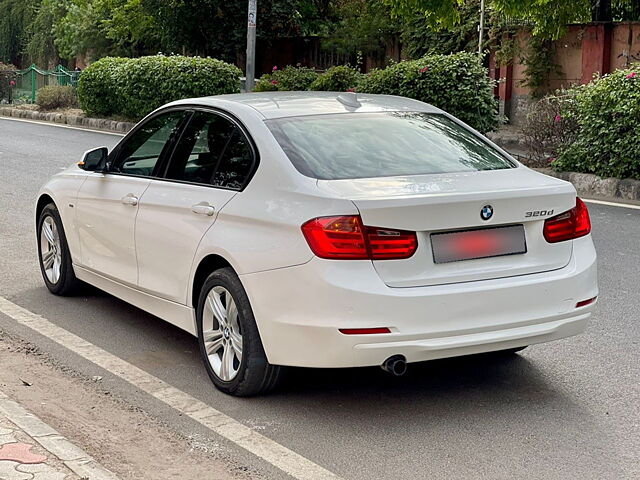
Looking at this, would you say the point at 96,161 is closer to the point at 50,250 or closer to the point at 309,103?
the point at 50,250

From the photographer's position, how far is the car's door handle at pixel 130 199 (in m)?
6.41

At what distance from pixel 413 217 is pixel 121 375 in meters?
2.02

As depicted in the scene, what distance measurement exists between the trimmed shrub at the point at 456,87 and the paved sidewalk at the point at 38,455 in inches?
497

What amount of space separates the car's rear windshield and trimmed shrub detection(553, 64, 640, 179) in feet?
24.0

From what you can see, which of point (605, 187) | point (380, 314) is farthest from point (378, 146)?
point (605, 187)

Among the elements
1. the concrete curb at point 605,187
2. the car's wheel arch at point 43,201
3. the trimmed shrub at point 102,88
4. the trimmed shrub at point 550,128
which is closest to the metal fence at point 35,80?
the trimmed shrub at point 102,88

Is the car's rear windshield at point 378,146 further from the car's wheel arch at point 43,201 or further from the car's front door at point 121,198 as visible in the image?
the car's wheel arch at point 43,201

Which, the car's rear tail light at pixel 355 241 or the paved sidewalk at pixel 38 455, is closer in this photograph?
the paved sidewalk at pixel 38 455

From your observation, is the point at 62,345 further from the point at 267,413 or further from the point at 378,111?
the point at 378,111

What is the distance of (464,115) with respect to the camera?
55.4ft

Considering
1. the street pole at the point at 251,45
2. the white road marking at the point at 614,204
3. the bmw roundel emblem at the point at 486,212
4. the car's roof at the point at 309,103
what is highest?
the street pole at the point at 251,45

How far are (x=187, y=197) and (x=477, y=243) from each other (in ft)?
5.61

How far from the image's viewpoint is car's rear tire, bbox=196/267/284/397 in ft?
17.3

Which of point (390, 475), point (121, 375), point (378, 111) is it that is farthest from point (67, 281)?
point (390, 475)
